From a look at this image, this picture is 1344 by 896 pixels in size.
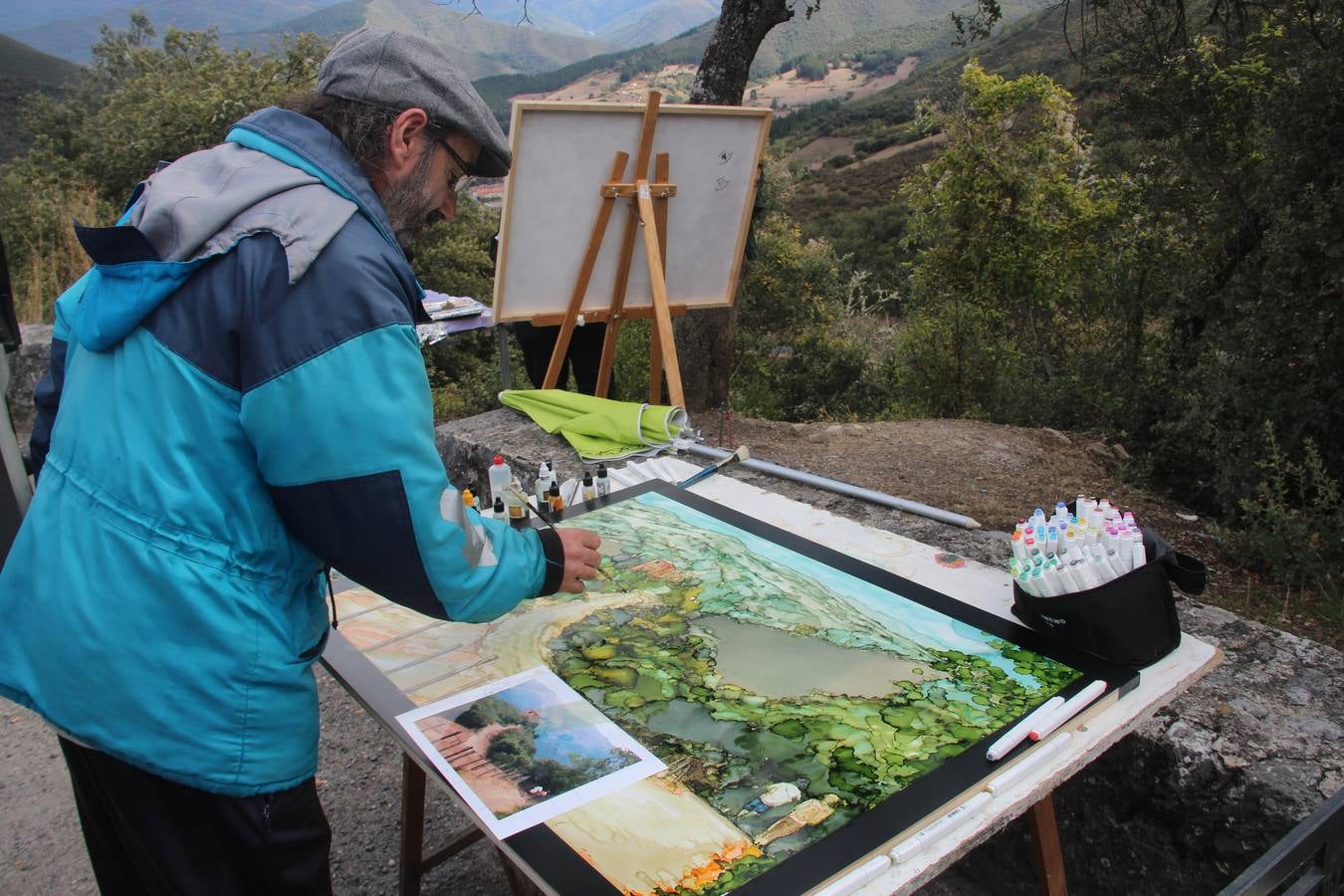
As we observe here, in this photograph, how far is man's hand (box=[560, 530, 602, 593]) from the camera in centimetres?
129

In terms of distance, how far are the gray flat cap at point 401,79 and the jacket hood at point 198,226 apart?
0.12 m

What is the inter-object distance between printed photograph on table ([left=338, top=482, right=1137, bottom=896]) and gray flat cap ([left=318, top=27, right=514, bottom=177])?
0.84 meters

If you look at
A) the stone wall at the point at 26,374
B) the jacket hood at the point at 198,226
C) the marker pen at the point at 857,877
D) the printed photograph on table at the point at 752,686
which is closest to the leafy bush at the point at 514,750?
the printed photograph on table at the point at 752,686

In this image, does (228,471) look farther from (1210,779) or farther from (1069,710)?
(1210,779)

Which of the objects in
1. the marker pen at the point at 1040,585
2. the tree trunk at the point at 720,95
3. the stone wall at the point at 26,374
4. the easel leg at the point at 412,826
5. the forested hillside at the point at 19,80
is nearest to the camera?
the marker pen at the point at 1040,585

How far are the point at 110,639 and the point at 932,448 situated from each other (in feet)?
11.9

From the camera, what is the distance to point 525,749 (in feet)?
4.11

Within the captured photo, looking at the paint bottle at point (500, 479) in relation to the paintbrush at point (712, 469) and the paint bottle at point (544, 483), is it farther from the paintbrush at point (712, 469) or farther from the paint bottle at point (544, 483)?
the paintbrush at point (712, 469)

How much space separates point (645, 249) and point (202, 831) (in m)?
2.96

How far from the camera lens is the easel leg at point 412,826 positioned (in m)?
1.76

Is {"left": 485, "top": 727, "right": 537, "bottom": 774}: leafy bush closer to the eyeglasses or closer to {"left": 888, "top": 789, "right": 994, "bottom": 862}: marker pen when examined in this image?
{"left": 888, "top": 789, "right": 994, "bottom": 862}: marker pen

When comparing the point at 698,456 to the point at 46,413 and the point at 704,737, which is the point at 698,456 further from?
the point at 46,413

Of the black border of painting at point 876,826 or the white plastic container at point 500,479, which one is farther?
the white plastic container at point 500,479

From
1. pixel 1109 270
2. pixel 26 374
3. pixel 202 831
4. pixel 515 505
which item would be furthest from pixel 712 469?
pixel 26 374
